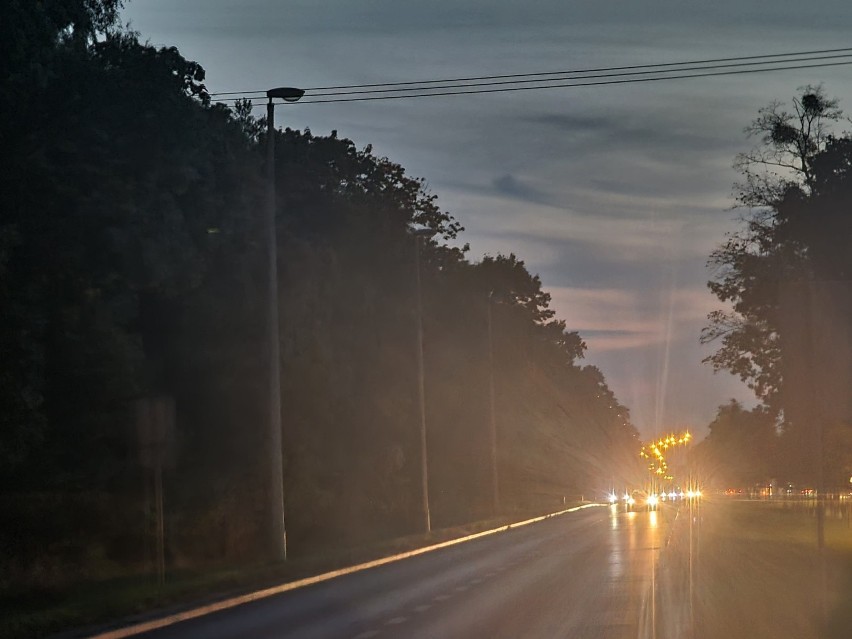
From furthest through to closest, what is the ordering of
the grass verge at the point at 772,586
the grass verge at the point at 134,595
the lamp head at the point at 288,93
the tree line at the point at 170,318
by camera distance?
the lamp head at the point at 288,93 < the tree line at the point at 170,318 < the grass verge at the point at 134,595 < the grass verge at the point at 772,586

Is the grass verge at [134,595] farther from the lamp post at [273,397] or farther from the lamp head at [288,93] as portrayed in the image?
the lamp head at [288,93]

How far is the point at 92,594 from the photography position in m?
25.6

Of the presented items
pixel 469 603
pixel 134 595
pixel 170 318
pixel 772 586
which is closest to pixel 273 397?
pixel 170 318

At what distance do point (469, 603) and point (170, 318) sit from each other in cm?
1778

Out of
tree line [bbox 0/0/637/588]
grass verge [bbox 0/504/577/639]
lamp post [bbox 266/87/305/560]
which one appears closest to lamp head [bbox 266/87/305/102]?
lamp post [bbox 266/87/305/560]

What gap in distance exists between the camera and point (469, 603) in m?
21.1

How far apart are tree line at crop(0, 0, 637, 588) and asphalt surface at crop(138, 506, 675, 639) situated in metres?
5.25

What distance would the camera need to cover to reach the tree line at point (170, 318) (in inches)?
1090

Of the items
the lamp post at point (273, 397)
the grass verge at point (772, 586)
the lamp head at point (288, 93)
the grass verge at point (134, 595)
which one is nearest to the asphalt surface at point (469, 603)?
the grass verge at point (134, 595)

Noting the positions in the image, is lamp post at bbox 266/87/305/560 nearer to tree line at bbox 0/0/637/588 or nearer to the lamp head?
the lamp head

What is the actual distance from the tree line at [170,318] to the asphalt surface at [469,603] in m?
5.25

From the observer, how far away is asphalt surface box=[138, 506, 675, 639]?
17.3 m

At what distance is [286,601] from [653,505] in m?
72.5

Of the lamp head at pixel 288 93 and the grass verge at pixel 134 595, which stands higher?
the lamp head at pixel 288 93
